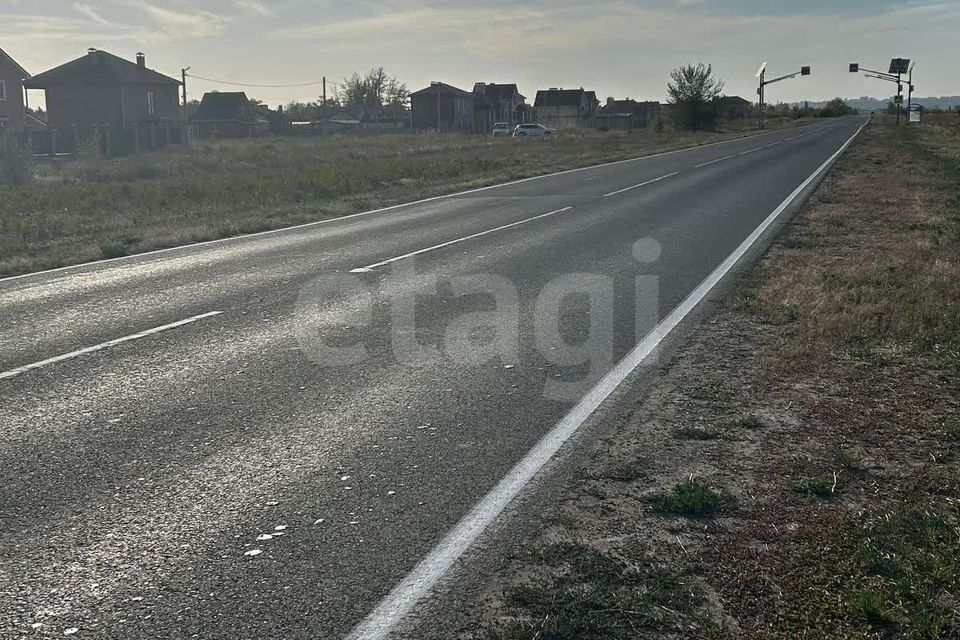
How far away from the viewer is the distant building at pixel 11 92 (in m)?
65.6

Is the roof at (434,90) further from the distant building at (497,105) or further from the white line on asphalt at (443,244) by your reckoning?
the white line on asphalt at (443,244)

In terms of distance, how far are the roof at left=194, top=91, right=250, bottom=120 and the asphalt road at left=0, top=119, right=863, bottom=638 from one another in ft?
307

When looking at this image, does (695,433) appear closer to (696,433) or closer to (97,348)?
(696,433)

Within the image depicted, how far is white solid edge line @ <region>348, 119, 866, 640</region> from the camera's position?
137 inches

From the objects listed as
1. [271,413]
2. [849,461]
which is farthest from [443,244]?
[849,461]

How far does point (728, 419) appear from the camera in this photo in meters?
5.82

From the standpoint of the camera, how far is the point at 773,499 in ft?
15.0

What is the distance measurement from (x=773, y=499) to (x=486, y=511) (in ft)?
4.74

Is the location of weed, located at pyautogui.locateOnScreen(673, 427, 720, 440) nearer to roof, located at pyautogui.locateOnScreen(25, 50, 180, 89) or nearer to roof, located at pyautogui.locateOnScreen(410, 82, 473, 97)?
roof, located at pyautogui.locateOnScreen(25, 50, 180, 89)

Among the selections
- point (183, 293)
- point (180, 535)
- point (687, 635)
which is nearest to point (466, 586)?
point (687, 635)

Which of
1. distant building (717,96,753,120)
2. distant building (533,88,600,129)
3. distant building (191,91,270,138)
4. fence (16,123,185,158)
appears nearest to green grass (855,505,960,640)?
fence (16,123,185,158)

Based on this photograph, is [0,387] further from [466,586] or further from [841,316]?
[841,316]

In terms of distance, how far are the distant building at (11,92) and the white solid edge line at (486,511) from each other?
68339mm

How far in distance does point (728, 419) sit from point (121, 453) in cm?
369
